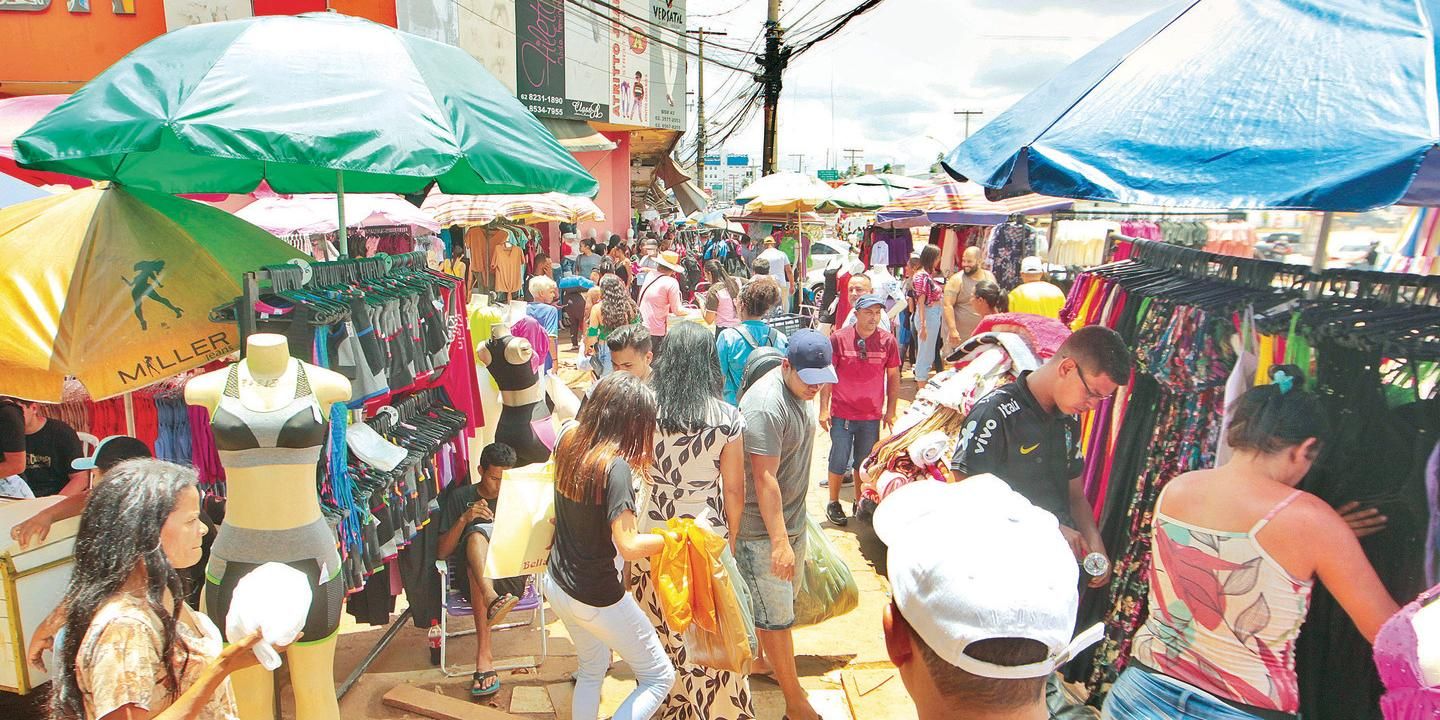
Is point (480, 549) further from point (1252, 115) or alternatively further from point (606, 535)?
point (1252, 115)

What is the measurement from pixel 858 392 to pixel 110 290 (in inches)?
172

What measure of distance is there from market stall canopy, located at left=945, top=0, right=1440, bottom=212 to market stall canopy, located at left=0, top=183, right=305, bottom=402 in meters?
3.17

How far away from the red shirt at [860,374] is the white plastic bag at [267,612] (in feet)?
13.8

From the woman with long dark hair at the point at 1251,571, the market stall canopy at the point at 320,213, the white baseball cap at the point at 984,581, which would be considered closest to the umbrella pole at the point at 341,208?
the white baseball cap at the point at 984,581

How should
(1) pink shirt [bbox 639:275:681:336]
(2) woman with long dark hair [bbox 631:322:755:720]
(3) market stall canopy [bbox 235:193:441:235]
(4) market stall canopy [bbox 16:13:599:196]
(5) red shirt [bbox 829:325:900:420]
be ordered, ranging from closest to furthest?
1. (4) market stall canopy [bbox 16:13:599:196]
2. (2) woman with long dark hair [bbox 631:322:755:720]
3. (5) red shirt [bbox 829:325:900:420]
4. (1) pink shirt [bbox 639:275:681:336]
5. (3) market stall canopy [bbox 235:193:441:235]

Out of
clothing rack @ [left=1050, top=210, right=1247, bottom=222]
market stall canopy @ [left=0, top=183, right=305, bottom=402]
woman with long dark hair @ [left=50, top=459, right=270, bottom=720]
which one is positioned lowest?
woman with long dark hair @ [left=50, top=459, right=270, bottom=720]

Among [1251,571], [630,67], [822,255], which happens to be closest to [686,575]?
[1251,571]

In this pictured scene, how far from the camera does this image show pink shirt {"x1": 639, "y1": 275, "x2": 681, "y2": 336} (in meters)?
7.92

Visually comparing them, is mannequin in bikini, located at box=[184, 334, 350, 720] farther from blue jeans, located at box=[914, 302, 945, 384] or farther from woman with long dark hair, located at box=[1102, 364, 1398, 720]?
blue jeans, located at box=[914, 302, 945, 384]

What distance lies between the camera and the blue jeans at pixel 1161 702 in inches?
91.7

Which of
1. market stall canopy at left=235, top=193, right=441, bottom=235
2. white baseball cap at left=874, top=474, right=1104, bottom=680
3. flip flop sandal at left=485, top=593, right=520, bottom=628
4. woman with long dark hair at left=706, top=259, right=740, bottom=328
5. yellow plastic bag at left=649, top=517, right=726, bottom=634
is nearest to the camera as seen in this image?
white baseball cap at left=874, top=474, right=1104, bottom=680

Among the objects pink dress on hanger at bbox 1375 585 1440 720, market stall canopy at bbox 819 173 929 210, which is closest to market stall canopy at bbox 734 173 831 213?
market stall canopy at bbox 819 173 929 210

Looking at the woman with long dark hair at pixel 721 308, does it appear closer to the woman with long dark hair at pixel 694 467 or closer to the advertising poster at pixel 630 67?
the woman with long dark hair at pixel 694 467

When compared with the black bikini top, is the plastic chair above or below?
below
